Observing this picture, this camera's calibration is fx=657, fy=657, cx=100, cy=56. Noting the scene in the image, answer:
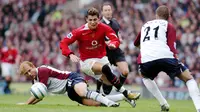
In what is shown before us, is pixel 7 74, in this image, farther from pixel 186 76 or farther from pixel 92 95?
pixel 186 76

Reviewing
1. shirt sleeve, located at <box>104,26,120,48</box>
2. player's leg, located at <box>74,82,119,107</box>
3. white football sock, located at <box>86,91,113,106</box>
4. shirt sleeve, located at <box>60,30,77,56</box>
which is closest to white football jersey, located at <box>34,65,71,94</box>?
player's leg, located at <box>74,82,119,107</box>

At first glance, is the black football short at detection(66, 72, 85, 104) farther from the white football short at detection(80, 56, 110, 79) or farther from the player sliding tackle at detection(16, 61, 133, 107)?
the white football short at detection(80, 56, 110, 79)

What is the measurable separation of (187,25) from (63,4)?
8.46 metres

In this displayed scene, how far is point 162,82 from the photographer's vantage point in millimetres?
24797

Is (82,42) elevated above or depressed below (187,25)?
above

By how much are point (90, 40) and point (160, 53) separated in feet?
7.77

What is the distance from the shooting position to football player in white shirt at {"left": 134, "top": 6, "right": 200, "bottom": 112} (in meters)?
11.9

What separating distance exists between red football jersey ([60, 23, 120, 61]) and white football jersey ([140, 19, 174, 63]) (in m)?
1.34

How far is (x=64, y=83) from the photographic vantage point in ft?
43.3

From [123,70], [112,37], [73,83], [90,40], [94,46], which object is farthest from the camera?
[123,70]

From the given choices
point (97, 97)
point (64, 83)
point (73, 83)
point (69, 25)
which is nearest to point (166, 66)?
point (97, 97)

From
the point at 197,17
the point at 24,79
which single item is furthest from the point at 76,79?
the point at 197,17

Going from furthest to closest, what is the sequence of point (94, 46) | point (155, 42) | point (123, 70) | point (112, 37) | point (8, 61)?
1. point (8, 61)
2. point (123, 70)
3. point (94, 46)
4. point (112, 37)
5. point (155, 42)

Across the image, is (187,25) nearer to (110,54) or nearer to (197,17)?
(197,17)
